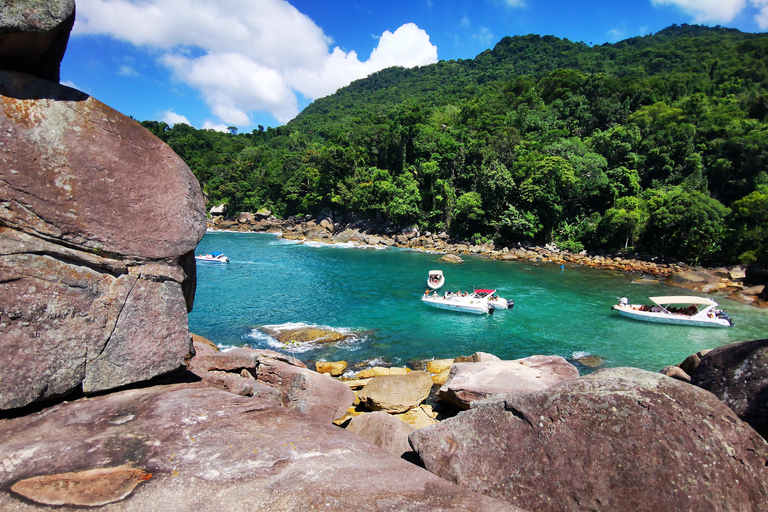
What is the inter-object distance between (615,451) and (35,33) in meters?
9.13

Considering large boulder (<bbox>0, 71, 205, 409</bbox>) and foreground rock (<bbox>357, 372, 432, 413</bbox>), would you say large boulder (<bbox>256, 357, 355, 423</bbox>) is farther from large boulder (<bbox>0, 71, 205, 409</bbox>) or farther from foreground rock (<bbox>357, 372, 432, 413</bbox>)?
large boulder (<bbox>0, 71, 205, 409</bbox>)

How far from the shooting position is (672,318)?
82.0 ft

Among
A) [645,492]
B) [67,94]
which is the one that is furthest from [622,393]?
[67,94]

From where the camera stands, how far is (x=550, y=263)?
46.2 metres

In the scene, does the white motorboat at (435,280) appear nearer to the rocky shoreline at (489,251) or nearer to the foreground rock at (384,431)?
the rocky shoreline at (489,251)

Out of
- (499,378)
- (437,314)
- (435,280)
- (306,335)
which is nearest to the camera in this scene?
(499,378)

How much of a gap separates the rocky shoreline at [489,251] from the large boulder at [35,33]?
135 ft

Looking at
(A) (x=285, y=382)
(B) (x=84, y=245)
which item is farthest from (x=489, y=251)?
(B) (x=84, y=245)

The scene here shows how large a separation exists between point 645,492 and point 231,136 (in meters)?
155

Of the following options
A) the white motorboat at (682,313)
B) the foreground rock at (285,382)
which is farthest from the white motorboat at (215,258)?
the white motorboat at (682,313)

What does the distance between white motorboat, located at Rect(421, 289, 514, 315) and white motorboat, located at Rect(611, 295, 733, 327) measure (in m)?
8.02

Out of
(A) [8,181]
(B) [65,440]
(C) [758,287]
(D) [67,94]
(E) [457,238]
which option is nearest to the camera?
(B) [65,440]

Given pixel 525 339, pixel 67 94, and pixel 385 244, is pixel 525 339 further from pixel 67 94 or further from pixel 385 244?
pixel 385 244

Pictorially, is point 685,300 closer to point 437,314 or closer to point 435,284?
point 437,314
